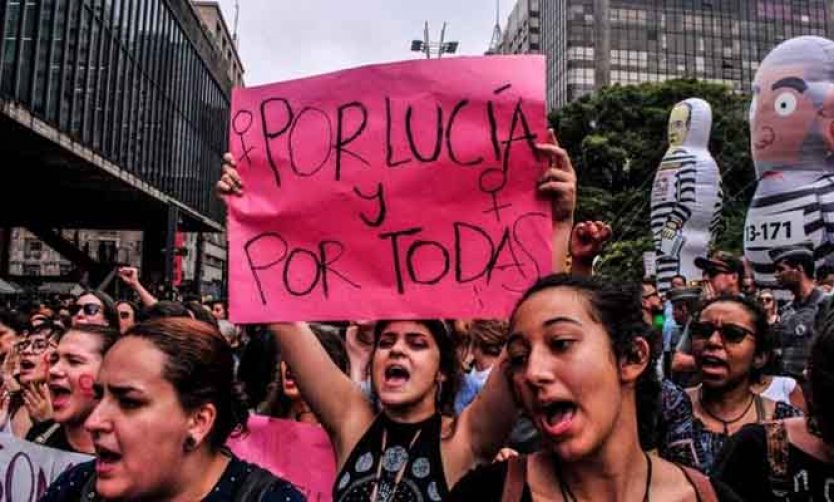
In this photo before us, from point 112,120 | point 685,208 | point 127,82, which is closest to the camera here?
point 685,208

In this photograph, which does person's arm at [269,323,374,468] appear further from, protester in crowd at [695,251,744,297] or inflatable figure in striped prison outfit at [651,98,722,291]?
inflatable figure in striped prison outfit at [651,98,722,291]

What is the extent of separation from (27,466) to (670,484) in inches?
84.4

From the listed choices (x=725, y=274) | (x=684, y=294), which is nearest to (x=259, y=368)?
(x=725, y=274)

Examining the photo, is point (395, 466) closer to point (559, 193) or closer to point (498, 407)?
point (498, 407)

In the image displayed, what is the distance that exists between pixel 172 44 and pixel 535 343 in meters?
29.6

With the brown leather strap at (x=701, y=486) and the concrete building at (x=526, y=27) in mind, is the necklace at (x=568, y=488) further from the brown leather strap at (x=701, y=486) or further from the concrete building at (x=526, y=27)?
the concrete building at (x=526, y=27)

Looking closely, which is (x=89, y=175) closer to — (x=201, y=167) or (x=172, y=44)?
(x=172, y=44)

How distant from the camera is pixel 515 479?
1.56 m

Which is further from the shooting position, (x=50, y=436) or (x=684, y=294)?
(x=684, y=294)

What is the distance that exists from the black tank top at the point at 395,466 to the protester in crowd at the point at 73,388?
42.5 inches

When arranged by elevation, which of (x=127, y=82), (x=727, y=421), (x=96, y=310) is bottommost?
(x=727, y=421)

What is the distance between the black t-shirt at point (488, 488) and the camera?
1526 millimetres

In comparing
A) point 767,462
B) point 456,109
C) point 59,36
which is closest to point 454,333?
point 456,109

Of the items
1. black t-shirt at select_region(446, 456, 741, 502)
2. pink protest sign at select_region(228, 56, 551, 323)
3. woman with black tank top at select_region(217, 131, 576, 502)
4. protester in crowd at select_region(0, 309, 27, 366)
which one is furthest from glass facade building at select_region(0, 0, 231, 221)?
black t-shirt at select_region(446, 456, 741, 502)
